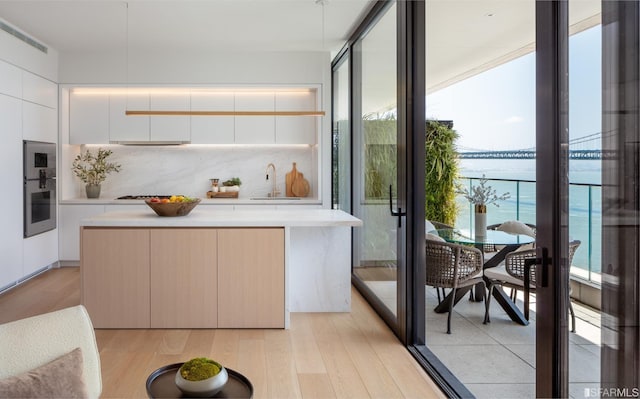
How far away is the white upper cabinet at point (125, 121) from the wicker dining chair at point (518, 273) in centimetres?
479

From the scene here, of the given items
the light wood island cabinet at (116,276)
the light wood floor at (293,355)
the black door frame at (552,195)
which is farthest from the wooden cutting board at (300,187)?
the black door frame at (552,195)

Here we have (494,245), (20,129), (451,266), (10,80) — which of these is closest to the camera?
(494,245)

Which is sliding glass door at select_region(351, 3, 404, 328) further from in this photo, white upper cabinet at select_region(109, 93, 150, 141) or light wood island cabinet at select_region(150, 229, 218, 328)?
white upper cabinet at select_region(109, 93, 150, 141)

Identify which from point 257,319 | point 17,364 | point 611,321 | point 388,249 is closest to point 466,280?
point 388,249

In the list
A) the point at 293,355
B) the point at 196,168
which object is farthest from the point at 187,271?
the point at 196,168

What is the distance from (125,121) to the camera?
6.43 metres

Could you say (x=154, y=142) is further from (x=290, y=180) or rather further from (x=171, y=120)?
(x=290, y=180)

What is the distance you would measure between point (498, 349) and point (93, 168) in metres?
5.50

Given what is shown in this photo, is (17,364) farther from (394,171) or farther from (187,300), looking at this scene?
(394,171)

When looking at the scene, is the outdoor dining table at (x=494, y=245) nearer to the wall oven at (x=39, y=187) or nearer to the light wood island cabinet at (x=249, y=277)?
the light wood island cabinet at (x=249, y=277)

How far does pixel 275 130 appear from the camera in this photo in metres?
6.49

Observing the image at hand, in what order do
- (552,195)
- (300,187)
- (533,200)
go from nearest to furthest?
(552,195) → (533,200) → (300,187)

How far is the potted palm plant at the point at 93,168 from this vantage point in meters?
6.46

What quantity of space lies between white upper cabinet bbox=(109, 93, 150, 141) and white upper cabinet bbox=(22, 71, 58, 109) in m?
0.65
